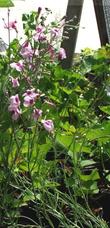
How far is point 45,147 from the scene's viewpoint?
1.66 m

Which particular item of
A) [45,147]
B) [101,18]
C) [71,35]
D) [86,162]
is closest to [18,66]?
[45,147]

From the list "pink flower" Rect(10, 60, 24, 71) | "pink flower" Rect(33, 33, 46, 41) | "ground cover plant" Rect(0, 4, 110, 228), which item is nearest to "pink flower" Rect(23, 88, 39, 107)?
"ground cover plant" Rect(0, 4, 110, 228)

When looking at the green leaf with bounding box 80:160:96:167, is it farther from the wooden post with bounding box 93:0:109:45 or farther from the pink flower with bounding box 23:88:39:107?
the wooden post with bounding box 93:0:109:45

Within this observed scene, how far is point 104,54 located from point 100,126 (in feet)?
1.71

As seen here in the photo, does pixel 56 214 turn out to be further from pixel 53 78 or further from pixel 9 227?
pixel 53 78

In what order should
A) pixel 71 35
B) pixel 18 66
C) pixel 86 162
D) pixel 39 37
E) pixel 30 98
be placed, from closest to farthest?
pixel 30 98
pixel 18 66
pixel 39 37
pixel 86 162
pixel 71 35

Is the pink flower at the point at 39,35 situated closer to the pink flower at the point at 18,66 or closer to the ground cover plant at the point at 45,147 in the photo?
Answer: the ground cover plant at the point at 45,147

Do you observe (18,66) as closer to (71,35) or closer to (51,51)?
(51,51)

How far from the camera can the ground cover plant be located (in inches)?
60.6

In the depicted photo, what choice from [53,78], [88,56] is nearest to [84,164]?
[53,78]

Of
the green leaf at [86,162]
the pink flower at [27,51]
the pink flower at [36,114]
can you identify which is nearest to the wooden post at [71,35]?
Result: the green leaf at [86,162]

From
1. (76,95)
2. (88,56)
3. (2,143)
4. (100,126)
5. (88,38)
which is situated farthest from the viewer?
(88,38)

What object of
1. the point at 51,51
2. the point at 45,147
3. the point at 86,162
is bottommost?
the point at 86,162

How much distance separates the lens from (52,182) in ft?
5.21
